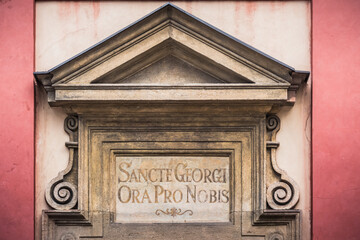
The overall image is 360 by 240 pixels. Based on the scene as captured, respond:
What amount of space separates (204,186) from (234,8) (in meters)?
1.85

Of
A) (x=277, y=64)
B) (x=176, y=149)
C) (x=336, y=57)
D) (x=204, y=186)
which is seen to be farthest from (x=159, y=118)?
(x=336, y=57)

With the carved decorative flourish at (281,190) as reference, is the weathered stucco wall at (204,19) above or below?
above

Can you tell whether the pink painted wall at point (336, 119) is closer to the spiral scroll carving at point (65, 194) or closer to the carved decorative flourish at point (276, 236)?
the carved decorative flourish at point (276, 236)

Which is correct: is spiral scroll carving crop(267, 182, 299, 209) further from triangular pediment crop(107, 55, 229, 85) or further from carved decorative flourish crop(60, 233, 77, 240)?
carved decorative flourish crop(60, 233, 77, 240)

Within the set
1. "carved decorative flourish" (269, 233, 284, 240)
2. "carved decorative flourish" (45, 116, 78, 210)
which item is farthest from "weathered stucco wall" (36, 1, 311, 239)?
"carved decorative flourish" (269, 233, 284, 240)

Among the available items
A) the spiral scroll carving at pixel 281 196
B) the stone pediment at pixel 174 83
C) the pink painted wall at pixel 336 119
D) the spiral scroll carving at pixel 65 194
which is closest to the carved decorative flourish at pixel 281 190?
the spiral scroll carving at pixel 281 196

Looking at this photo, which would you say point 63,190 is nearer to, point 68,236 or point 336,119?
point 68,236

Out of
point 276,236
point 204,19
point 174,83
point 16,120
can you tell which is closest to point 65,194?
point 16,120

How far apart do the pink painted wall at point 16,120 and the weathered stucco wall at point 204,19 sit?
0.13 m

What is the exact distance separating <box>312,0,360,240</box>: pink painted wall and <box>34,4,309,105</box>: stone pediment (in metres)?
0.33

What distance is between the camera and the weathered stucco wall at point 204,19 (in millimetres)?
7484

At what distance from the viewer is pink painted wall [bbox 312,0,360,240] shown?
726 cm

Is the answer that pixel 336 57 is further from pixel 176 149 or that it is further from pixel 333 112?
pixel 176 149

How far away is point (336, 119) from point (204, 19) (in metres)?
1.68
